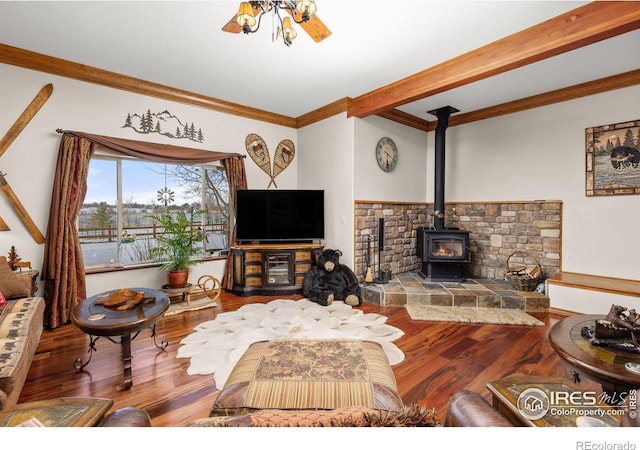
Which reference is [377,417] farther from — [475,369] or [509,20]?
[509,20]

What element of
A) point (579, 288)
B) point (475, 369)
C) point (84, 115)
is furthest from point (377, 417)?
point (84, 115)

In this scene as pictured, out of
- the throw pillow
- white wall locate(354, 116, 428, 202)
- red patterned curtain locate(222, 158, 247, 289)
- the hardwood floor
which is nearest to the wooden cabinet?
red patterned curtain locate(222, 158, 247, 289)

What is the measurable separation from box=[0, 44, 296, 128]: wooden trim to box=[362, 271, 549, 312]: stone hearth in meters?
3.34

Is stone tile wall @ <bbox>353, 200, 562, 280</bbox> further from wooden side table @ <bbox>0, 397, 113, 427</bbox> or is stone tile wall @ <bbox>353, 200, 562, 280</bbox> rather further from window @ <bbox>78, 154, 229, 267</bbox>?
wooden side table @ <bbox>0, 397, 113, 427</bbox>

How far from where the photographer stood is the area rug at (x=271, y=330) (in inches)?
94.1

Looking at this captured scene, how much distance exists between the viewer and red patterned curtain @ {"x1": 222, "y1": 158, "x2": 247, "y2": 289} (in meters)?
4.41

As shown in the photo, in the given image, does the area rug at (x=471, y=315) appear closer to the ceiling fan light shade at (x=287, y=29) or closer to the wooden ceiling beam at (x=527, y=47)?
the wooden ceiling beam at (x=527, y=47)

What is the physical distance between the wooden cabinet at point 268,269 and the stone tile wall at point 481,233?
2.94 feet

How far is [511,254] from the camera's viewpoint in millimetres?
4176

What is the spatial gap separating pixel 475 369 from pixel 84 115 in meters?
4.79

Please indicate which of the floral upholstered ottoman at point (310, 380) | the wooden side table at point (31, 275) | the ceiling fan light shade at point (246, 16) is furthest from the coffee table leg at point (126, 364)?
the ceiling fan light shade at point (246, 16)

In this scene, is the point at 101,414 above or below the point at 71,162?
below

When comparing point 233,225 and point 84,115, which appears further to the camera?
point 233,225

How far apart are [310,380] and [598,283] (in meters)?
3.88
